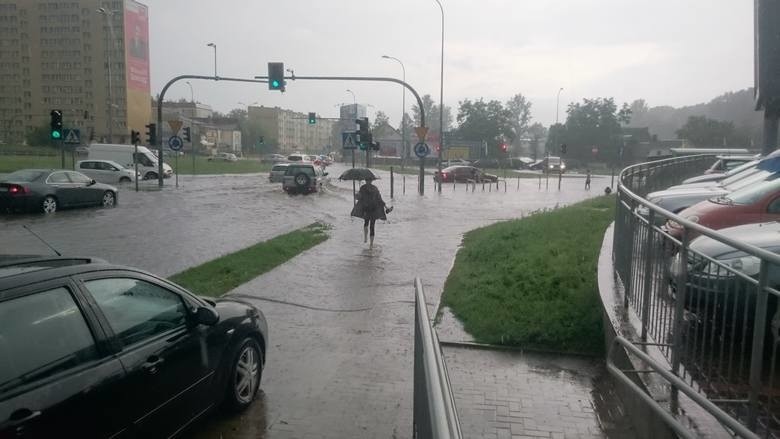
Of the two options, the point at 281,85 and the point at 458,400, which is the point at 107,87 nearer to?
the point at 281,85

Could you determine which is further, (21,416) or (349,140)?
(349,140)

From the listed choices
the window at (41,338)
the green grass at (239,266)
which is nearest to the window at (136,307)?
the window at (41,338)

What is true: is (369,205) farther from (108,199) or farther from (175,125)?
(175,125)

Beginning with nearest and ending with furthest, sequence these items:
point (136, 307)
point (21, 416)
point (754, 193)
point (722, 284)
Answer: point (21, 416) → point (722, 284) → point (136, 307) → point (754, 193)

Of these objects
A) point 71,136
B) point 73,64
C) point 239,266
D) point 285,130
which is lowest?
point 239,266

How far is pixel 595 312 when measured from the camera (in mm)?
7137

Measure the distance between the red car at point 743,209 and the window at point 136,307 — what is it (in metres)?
6.71

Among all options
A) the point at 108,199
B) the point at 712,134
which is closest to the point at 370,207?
the point at 108,199

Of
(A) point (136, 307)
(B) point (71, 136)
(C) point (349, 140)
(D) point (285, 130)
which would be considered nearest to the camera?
(A) point (136, 307)

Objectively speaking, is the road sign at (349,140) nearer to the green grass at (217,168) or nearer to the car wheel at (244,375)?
the car wheel at (244,375)

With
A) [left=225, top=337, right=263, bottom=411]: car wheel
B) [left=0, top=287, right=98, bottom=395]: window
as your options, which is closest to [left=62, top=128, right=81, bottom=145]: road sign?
[left=225, top=337, right=263, bottom=411]: car wheel

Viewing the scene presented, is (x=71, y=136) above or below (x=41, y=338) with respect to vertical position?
above

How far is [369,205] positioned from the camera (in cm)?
1409

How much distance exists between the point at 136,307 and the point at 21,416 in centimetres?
128
